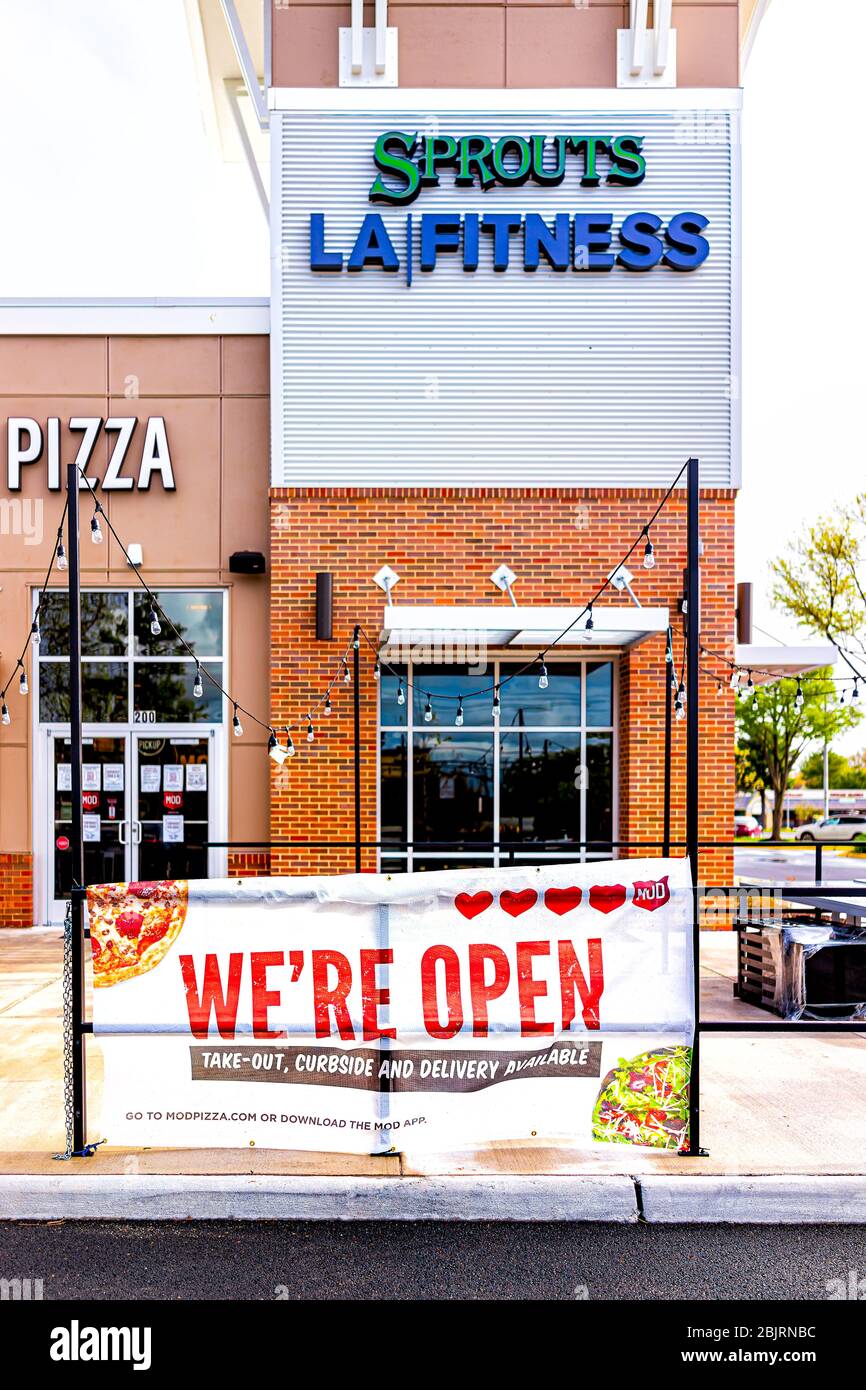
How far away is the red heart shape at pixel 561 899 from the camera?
16.7ft

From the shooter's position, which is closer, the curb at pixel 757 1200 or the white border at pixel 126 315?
the curb at pixel 757 1200

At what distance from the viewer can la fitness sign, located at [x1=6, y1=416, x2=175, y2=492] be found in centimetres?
1249

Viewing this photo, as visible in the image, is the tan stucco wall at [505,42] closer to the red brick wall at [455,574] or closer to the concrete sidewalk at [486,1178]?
the red brick wall at [455,574]

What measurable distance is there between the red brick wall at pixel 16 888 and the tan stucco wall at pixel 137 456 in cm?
21

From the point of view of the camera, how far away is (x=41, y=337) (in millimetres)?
12586

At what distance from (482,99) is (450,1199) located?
11.8m

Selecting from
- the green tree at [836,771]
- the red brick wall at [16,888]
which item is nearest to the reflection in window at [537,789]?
the red brick wall at [16,888]

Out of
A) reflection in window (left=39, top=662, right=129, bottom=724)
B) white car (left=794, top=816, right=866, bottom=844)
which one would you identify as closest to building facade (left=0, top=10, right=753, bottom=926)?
reflection in window (left=39, top=662, right=129, bottom=724)

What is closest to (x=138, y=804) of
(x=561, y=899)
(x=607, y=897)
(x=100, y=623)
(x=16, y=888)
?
(x=16, y=888)

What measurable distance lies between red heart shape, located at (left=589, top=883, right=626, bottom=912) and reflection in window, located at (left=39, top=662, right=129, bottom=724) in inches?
348
